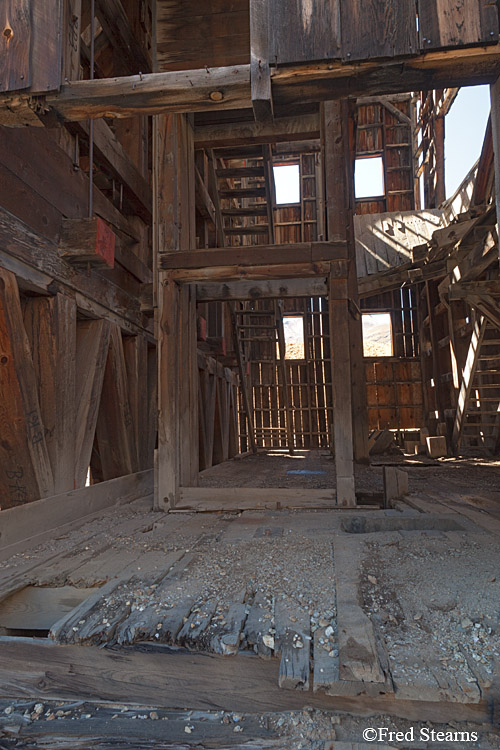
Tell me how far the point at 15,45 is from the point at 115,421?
3986mm

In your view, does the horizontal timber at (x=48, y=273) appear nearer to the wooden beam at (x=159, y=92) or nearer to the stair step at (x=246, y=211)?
the wooden beam at (x=159, y=92)

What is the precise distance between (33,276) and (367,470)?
6153mm

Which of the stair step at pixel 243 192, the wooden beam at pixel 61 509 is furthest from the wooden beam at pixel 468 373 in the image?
the wooden beam at pixel 61 509

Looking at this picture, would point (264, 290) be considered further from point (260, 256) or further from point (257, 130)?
point (257, 130)

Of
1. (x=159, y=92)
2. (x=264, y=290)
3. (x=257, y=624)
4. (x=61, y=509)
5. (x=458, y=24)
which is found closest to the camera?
(x=257, y=624)

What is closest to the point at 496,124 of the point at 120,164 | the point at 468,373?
the point at 120,164

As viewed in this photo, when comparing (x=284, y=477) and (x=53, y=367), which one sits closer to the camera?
(x=53, y=367)

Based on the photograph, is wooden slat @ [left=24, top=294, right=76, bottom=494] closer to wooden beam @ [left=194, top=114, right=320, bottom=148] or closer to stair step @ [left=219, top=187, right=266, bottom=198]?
wooden beam @ [left=194, top=114, right=320, bottom=148]

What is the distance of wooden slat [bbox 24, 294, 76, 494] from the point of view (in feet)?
14.3

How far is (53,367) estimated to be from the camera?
4.38 m

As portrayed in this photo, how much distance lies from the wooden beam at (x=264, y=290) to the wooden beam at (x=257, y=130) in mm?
1950

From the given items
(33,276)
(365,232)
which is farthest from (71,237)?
(365,232)

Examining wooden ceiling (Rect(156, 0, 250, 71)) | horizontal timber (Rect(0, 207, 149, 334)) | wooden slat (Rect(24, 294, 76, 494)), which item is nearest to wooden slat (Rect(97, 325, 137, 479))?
horizontal timber (Rect(0, 207, 149, 334))

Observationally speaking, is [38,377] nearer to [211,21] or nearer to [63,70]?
[63,70]
